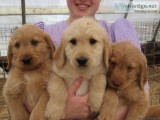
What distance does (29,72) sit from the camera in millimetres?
2633

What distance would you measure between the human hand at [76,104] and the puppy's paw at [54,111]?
0.20 feet

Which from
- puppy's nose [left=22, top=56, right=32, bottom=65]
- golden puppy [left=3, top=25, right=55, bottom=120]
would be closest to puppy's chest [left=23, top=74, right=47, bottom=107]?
golden puppy [left=3, top=25, right=55, bottom=120]

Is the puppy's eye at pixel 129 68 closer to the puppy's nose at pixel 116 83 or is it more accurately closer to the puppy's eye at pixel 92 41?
the puppy's nose at pixel 116 83

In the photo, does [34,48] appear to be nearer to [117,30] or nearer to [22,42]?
[22,42]

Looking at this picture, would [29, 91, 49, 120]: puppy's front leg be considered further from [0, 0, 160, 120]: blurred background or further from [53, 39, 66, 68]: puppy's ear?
[0, 0, 160, 120]: blurred background

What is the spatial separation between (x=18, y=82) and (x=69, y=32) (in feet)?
1.86

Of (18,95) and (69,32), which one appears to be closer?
(69,32)

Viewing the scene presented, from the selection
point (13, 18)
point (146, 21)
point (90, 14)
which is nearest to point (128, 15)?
point (146, 21)

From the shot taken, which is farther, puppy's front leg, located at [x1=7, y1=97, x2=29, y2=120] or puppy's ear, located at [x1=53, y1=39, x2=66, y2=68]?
puppy's front leg, located at [x1=7, y1=97, x2=29, y2=120]

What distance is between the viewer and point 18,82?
104 inches

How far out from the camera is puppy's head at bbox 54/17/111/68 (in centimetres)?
240

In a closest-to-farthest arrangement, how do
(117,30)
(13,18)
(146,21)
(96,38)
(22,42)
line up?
(96,38) < (22,42) < (117,30) < (13,18) < (146,21)

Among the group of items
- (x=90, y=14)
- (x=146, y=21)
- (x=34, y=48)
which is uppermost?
(x=90, y=14)

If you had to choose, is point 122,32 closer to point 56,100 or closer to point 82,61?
point 82,61
